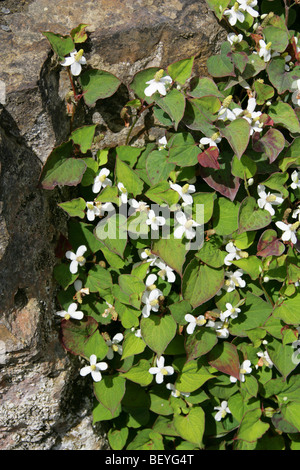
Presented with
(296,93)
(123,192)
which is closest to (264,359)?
(123,192)

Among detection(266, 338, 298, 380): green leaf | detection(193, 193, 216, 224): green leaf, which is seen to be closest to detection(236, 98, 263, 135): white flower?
detection(193, 193, 216, 224): green leaf

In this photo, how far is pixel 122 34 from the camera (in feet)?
6.07

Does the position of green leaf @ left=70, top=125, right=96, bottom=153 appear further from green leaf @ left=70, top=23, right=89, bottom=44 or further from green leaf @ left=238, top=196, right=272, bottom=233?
green leaf @ left=238, top=196, right=272, bottom=233

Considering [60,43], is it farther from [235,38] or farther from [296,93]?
[296,93]

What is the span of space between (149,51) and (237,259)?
98 centimetres

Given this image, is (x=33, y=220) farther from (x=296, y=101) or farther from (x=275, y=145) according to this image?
(x=296, y=101)

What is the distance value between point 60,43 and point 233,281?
1199 millimetres

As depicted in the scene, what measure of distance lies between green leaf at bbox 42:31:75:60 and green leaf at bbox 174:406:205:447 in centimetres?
165

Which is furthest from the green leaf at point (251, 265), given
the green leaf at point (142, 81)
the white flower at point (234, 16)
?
the white flower at point (234, 16)

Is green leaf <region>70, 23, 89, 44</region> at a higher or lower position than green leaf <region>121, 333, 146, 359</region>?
higher

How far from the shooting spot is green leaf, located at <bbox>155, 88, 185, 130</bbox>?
1.69 m

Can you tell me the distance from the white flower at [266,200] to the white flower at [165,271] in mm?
458

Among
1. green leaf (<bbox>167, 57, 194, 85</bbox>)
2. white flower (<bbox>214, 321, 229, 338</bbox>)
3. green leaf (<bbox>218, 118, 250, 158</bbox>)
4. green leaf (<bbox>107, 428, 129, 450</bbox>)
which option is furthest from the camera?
green leaf (<bbox>107, 428, 129, 450</bbox>)

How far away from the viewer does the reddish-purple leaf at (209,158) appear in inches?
67.6
